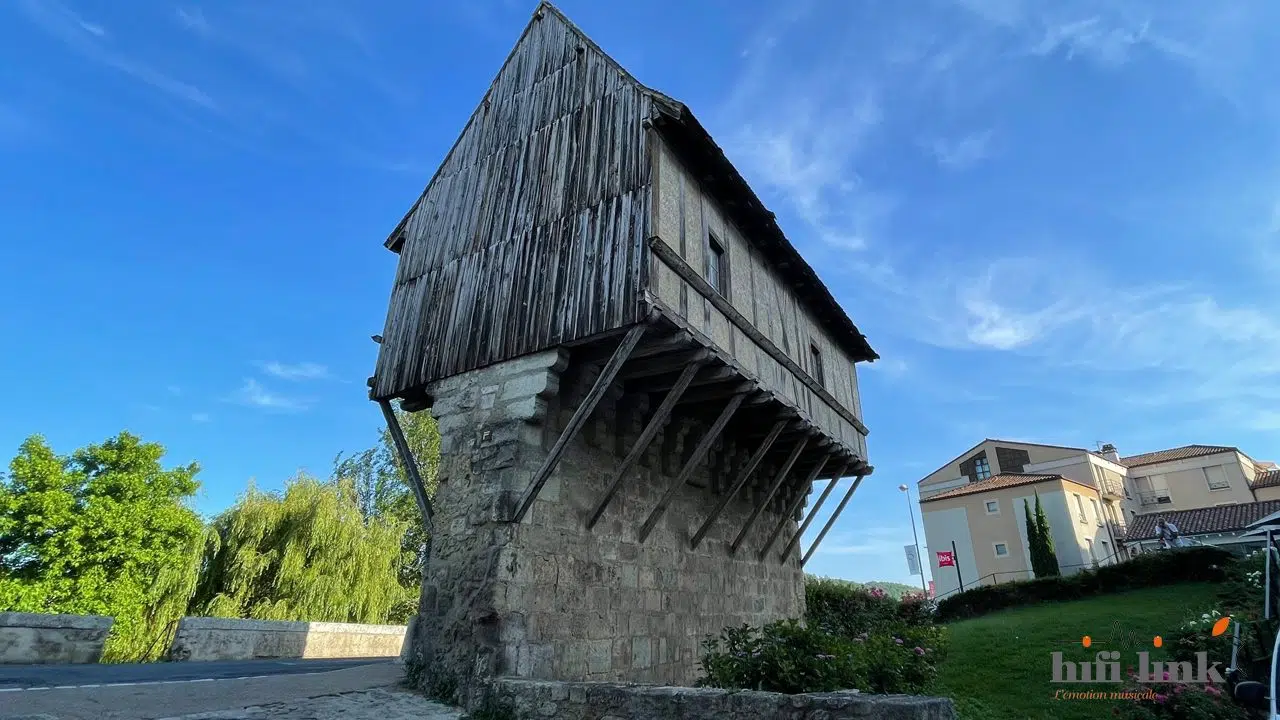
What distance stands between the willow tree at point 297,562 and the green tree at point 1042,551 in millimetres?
23178

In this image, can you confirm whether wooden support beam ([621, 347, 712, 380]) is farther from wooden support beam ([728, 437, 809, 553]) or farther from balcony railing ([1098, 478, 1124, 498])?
balcony railing ([1098, 478, 1124, 498])

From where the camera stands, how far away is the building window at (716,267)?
26.4 ft

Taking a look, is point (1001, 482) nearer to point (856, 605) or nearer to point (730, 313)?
point (856, 605)

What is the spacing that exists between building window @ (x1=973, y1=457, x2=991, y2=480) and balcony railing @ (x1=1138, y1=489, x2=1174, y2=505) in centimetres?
1049

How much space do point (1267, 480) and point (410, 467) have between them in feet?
138

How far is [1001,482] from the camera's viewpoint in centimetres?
2734

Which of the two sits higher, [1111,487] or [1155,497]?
[1155,497]

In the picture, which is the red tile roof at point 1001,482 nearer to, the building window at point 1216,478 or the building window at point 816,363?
the building window at point 1216,478

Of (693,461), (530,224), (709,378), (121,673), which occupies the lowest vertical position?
(121,673)

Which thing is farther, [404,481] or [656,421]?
[404,481]

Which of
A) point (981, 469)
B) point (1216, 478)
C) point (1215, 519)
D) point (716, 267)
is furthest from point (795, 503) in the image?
point (1216, 478)

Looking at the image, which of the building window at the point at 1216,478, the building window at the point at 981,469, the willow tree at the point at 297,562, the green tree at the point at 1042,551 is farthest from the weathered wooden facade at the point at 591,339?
the building window at the point at 1216,478

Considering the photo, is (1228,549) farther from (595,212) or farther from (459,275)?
(459,275)

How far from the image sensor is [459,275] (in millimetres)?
8367
